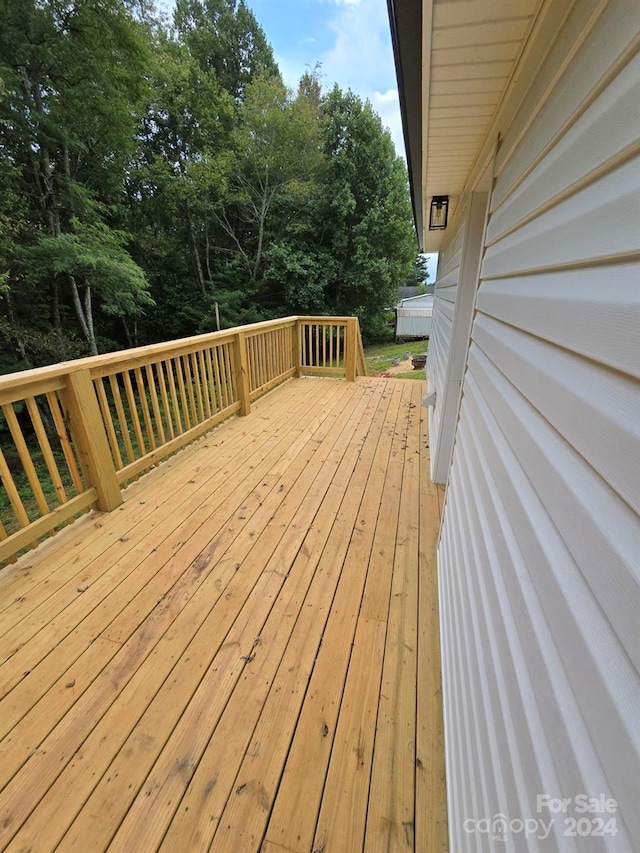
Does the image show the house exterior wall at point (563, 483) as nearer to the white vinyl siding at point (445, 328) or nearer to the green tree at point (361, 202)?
the white vinyl siding at point (445, 328)

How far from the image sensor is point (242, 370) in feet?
12.5

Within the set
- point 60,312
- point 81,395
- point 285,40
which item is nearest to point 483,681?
point 81,395

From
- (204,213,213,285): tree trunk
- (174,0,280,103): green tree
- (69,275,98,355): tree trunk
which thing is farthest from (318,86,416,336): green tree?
(69,275,98,355): tree trunk

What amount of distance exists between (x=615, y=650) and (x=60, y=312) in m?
11.2

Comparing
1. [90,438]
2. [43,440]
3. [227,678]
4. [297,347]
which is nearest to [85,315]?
[297,347]

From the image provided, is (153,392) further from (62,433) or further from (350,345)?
(350,345)

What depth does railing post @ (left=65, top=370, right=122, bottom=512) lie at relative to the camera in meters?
2.03

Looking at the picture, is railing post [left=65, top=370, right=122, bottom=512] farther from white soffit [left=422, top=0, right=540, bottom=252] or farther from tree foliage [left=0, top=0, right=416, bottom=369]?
tree foliage [left=0, top=0, right=416, bottom=369]

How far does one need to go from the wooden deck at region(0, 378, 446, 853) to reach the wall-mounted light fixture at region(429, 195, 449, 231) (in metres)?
2.55

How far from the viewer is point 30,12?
6238 millimetres

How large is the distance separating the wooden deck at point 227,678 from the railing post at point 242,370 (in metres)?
1.58

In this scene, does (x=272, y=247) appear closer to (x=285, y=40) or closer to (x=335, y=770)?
(x=285, y=40)

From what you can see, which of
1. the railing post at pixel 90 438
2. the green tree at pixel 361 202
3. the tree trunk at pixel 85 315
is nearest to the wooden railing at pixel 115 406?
the railing post at pixel 90 438

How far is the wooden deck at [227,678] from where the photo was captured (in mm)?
1031
